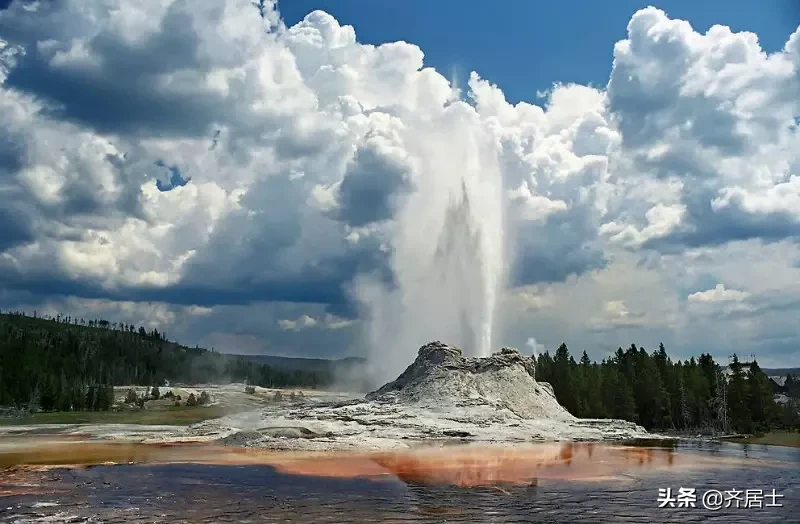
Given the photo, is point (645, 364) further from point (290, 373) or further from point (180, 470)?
point (290, 373)

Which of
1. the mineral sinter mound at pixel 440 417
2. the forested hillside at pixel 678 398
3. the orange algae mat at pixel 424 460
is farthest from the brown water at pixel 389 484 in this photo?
the forested hillside at pixel 678 398

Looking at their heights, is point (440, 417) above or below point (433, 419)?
above

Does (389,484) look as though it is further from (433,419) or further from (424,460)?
(433,419)

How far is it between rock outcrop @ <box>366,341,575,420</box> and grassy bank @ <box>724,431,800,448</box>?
1311 centimetres

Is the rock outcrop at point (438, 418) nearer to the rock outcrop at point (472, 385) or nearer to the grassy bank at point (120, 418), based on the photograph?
the rock outcrop at point (472, 385)

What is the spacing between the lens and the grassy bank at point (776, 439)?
48.5 metres

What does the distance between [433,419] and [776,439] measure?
87.3 feet

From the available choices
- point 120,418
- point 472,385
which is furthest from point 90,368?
point 472,385

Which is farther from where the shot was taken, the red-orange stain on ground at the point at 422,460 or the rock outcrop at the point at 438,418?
the rock outcrop at the point at 438,418

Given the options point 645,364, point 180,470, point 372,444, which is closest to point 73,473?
point 180,470

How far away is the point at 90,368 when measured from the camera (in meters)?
131

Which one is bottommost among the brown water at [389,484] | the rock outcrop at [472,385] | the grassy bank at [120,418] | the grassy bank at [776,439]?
the grassy bank at [120,418]

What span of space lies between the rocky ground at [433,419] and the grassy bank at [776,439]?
8.37 meters

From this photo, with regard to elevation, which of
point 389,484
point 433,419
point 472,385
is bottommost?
point 389,484
